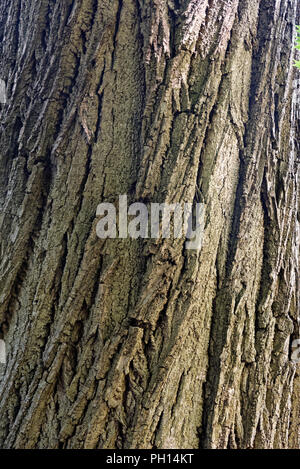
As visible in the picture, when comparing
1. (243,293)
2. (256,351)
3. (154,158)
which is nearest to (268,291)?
(243,293)

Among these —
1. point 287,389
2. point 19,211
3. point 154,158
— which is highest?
point 154,158

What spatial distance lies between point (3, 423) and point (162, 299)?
1033 mm

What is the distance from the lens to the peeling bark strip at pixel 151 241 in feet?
6.84

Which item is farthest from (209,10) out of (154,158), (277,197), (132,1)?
(277,197)

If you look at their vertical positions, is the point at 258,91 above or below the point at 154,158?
above

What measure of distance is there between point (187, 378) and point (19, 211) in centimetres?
134

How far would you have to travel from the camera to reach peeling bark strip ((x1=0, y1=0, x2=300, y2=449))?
6.84 feet

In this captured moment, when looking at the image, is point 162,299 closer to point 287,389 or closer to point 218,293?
point 218,293

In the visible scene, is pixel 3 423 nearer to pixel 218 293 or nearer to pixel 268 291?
pixel 218 293

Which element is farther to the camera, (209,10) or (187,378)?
(209,10)

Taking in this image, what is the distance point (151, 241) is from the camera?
225cm

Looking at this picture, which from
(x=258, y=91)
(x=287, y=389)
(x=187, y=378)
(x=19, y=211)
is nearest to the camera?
(x=187, y=378)

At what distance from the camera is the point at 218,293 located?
228 cm

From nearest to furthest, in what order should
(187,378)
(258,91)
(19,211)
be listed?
(187,378), (19,211), (258,91)
